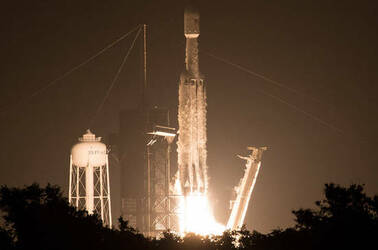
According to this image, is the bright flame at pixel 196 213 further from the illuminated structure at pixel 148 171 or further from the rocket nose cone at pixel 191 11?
the rocket nose cone at pixel 191 11

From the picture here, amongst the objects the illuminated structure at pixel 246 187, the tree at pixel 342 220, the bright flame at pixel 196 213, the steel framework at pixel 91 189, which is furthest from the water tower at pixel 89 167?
the tree at pixel 342 220

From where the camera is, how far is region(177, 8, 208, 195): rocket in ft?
376

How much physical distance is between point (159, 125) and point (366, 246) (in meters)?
65.6

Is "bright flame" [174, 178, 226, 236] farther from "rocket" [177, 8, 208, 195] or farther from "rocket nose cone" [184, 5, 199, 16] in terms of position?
"rocket nose cone" [184, 5, 199, 16]

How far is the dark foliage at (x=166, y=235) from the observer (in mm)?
62438

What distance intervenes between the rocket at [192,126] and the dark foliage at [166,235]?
37.7 meters

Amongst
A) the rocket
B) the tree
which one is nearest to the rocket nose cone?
the rocket

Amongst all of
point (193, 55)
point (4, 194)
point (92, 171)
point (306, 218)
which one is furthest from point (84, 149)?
point (306, 218)

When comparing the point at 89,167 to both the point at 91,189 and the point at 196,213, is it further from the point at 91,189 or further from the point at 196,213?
the point at 196,213

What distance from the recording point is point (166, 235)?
76.4 meters

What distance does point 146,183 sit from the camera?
12425 centimetres

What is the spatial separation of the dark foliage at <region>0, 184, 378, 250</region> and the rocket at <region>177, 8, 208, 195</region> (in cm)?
3768

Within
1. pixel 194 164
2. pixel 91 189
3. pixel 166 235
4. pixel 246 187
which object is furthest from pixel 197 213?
pixel 166 235

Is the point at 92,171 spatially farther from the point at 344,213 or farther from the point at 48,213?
the point at 344,213
